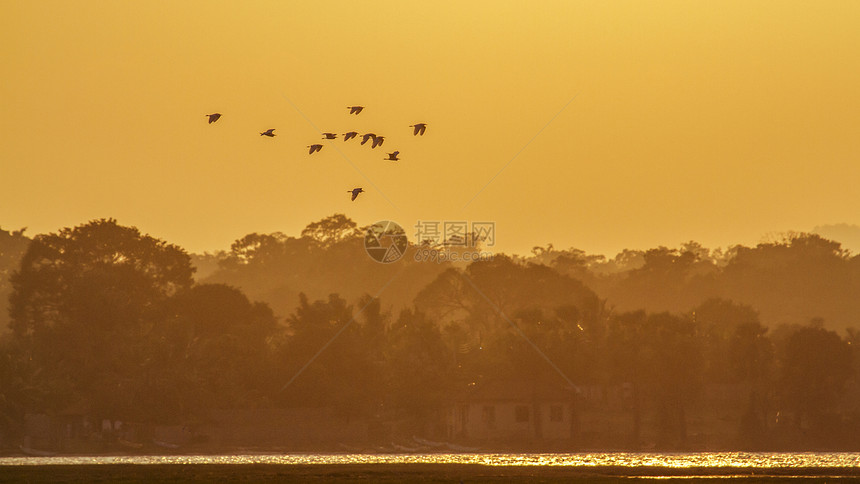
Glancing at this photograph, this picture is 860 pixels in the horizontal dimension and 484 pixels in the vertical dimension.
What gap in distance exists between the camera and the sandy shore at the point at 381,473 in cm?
7919

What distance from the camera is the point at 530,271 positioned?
16938cm

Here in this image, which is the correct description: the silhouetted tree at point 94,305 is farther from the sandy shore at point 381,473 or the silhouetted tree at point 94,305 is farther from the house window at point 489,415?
the house window at point 489,415

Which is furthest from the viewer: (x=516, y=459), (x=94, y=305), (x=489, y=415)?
(x=489, y=415)

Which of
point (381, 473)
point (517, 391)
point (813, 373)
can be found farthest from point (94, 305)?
point (813, 373)

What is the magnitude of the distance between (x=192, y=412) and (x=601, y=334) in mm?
46884

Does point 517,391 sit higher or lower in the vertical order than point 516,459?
higher

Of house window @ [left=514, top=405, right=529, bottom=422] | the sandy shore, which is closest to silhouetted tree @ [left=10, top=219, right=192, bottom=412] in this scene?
the sandy shore

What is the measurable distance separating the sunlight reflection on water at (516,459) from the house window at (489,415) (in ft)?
39.8

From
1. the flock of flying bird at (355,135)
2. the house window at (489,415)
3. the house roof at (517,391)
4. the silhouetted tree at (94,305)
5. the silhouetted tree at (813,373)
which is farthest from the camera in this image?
the silhouetted tree at (813,373)

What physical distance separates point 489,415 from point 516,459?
776 inches

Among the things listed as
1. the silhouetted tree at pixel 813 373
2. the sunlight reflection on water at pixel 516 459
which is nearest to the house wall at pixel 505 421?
the sunlight reflection on water at pixel 516 459

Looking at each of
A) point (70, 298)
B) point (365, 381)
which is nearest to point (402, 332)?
point (365, 381)

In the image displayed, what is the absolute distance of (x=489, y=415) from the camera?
12581cm

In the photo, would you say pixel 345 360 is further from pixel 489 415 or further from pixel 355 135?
pixel 355 135
